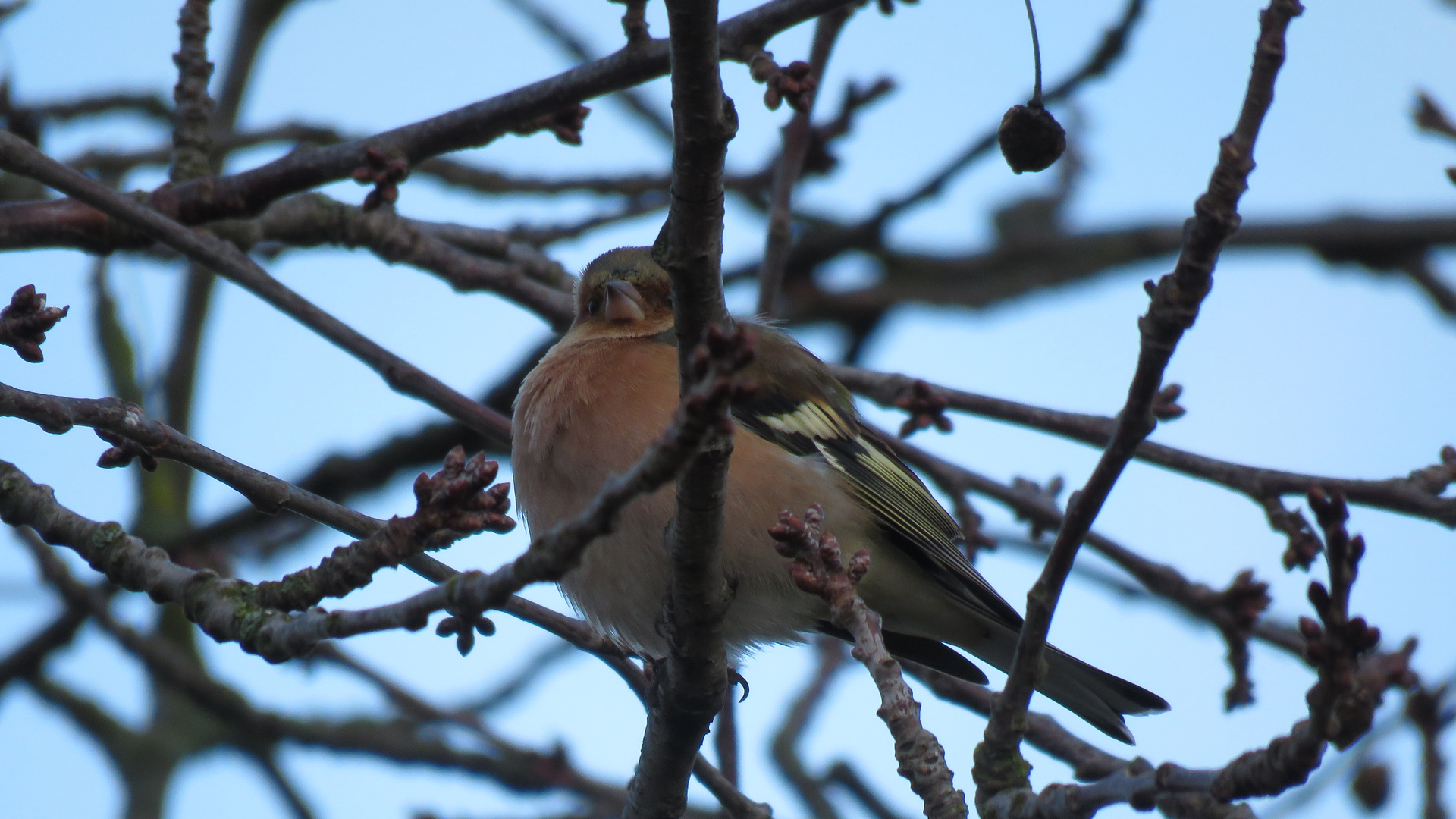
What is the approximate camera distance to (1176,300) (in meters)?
2.41

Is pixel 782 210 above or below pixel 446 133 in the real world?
above

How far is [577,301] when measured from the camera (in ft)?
21.4

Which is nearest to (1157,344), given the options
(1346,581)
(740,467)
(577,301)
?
(1346,581)

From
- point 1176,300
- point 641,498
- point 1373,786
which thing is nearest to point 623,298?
point 641,498

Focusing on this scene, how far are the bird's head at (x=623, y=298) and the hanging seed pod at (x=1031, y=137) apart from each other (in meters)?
2.98

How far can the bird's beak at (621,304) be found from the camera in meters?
5.77

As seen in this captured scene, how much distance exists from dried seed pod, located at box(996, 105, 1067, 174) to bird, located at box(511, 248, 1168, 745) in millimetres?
1733

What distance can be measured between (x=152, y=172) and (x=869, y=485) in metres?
4.56

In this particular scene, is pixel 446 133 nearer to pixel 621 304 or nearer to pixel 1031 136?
pixel 621 304

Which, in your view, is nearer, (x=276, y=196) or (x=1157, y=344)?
(x=1157, y=344)

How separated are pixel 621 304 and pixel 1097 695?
102 inches

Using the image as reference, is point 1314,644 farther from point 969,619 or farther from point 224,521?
point 224,521

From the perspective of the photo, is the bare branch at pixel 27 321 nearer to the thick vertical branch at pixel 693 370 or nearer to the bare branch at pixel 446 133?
the bare branch at pixel 446 133

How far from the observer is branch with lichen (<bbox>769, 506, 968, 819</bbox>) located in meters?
3.13
